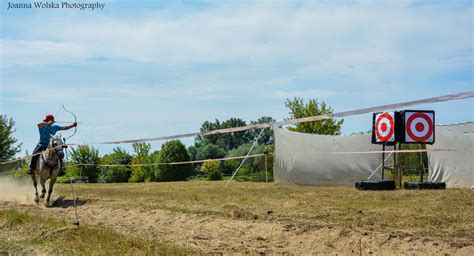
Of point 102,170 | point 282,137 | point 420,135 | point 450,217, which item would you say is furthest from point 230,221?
point 102,170

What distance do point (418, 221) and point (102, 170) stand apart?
36.9 m

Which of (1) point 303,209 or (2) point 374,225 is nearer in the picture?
(2) point 374,225

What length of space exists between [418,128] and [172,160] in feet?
72.0

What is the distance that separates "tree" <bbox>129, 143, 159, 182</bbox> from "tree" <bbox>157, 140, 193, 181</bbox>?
29.0 inches

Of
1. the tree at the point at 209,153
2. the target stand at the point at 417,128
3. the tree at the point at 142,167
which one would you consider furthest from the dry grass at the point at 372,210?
the tree at the point at 209,153

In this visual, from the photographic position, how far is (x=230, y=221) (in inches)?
418

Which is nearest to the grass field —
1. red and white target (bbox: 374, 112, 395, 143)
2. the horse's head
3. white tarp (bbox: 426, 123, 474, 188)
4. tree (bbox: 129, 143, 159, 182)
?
the horse's head

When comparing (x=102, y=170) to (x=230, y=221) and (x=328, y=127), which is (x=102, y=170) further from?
(x=230, y=221)

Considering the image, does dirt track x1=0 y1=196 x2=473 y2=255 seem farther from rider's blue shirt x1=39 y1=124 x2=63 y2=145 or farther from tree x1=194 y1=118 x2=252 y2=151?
tree x1=194 y1=118 x2=252 y2=151

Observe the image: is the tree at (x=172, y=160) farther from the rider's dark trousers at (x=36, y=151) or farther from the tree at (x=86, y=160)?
the rider's dark trousers at (x=36, y=151)

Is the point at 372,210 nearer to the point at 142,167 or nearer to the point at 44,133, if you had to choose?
the point at 44,133

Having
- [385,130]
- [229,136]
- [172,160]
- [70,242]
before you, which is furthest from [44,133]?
[229,136]

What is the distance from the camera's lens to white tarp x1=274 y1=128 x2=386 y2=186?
2394 cm

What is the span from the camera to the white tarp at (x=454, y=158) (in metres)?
21.2
